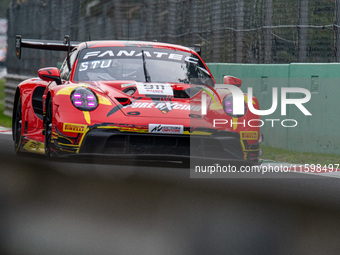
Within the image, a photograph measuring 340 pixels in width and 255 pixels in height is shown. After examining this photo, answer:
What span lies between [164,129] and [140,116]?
0.77ft

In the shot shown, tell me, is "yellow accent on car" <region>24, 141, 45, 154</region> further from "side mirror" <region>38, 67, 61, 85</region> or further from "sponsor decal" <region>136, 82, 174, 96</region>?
"sponsor decal" <region>136, 82, 174, 96</region>

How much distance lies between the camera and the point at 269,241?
4.79 metres

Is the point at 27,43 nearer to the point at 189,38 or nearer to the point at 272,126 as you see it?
the point at 272,126

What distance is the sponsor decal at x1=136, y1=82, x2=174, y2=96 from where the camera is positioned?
7215 mm

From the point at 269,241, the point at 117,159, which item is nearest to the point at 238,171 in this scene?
the point at 117,159

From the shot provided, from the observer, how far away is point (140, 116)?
688 centimetres

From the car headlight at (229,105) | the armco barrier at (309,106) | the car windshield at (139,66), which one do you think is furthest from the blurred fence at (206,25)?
the car headlight at (229,105)

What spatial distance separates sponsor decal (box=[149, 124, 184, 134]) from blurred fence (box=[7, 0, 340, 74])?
5.09 metres

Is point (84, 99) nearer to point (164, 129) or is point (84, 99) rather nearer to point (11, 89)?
point (164, 129)

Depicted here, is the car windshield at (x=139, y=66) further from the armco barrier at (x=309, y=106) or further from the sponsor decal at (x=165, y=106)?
the armco barrier at (x=309, y=106)

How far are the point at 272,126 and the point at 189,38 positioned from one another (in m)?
3.99

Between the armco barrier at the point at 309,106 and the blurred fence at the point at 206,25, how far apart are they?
0.70 m

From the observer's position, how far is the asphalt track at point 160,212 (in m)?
4.64

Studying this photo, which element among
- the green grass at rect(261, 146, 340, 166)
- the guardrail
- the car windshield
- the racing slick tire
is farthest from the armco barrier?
the guardrail
